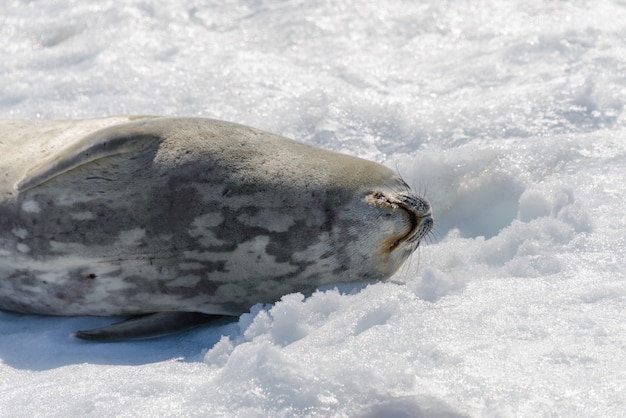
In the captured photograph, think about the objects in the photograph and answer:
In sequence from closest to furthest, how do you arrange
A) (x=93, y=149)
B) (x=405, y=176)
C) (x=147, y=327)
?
(x=93, y=149)
(x=147, y=327)
(x=405, y=176)

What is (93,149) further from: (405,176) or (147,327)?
(405,176)

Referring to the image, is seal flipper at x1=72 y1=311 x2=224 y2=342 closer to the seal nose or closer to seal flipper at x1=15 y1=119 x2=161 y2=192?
seal flipper at x1=15 y1=119 x2=161 y2=192

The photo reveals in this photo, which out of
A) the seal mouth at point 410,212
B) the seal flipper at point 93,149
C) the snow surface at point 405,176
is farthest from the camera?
the seal mouth at point 410,212

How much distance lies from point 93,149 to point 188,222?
1.28 feet

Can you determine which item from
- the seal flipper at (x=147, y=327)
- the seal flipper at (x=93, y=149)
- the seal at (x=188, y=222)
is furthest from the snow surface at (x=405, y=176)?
the seal flipper at (x=93, y=149)

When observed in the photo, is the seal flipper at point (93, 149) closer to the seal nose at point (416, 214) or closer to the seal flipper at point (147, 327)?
the seal flipper at point (147, 327)

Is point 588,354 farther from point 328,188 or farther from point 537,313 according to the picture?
point 328,188

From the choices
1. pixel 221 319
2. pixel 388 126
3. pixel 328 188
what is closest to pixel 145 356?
pixel 221 319

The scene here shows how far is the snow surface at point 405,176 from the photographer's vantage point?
2574mm

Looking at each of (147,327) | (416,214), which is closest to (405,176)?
(416,214)

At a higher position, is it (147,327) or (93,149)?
(93,149)

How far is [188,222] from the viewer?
126 inches

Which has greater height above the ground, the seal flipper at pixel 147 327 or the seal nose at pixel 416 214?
the seal nose at pixel 416 214

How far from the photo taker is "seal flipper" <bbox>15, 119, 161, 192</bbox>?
10.4 feet
